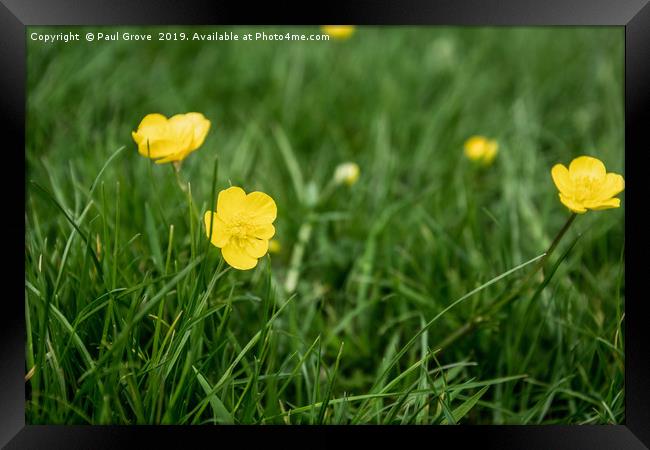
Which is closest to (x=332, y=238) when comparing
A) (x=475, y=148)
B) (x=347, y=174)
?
(x=347, y=174)

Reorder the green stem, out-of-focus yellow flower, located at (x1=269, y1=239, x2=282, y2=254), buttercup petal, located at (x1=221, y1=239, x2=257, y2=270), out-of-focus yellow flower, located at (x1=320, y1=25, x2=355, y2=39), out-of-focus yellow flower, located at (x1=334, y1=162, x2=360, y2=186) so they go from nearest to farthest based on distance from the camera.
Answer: buttercup petal, located at (x1=221, y1=239, x2=257, y2=270) → the green stem → out-of-focus yellow flower, located at (x1=269, y1=239, x2=282, y2=254) → out-of-focus yellow flower, located at (x1=334, y1=162, x2=360, y2=186) → out-of-focus yellow flower, located at (x1=320, y1=25, x2=355, y2=39)

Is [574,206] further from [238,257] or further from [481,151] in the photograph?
[481,151]

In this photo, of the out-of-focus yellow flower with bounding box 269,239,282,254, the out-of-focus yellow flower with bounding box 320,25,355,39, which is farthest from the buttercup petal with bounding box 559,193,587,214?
the out-of-focus yellow flower with bounding box 320,25,355,39

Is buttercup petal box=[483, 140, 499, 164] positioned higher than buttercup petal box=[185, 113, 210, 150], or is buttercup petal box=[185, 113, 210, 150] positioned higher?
buttercup petal box=[483, 140, 499, 164]

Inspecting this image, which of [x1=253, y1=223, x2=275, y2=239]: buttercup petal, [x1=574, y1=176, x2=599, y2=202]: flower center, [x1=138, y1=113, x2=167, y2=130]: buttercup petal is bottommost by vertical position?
[x1=253, y1=223, x2=275, y2=239]: buttercup petal

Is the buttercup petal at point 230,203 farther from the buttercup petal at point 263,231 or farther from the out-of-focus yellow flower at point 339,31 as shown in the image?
the out-of-focus yellow flower at point 339,31

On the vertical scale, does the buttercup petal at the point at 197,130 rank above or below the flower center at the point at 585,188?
above

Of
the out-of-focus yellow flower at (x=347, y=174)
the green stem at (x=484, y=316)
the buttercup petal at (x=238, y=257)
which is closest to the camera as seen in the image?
the buttercup petal at (x=238, y=257)

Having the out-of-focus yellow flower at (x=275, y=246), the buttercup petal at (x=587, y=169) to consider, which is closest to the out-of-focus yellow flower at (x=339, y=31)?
the out-of-focus yellow flower at (x=275, y=246)

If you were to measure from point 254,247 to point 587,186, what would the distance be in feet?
1.51

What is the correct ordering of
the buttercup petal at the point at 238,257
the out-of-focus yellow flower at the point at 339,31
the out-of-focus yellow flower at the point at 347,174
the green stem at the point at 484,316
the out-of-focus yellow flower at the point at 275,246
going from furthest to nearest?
the out-of-focus yellow flower at the point at 339,31 < the out-of-focus yellow flower at the point at 347,174 < the out-of-focus yellow flower at the point at 275,246 < the green stem at the point at 484,316 < the buttercup petal at the point at 238,257

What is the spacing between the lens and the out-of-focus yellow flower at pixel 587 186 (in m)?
0.94

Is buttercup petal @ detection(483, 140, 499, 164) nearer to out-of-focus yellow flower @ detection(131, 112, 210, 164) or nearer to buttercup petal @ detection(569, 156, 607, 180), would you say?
buttercup petal @ detection(569, 156, 607, 180)

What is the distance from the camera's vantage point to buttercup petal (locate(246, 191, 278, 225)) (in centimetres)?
92
